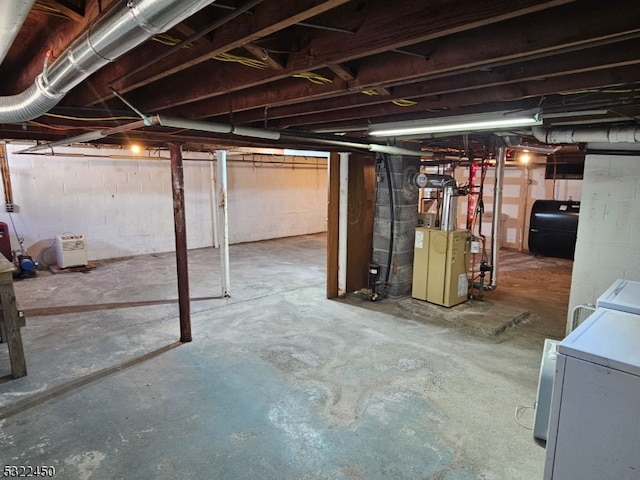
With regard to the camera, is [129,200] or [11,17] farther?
[129,200]

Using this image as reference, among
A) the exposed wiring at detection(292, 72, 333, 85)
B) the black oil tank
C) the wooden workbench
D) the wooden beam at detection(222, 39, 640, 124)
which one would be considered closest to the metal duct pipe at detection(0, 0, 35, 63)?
the exposed wiring at detection(292, 72, 333, 85)

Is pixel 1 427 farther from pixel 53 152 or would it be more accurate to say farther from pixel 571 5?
pixel 53 152

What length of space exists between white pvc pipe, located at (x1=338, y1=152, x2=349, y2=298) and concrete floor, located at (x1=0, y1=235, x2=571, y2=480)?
336 millimetres

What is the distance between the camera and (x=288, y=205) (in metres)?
9.77

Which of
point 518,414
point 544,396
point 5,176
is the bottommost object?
point 518,414

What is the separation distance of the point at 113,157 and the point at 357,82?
21.0 ft

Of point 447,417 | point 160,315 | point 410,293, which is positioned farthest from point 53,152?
point 447,417

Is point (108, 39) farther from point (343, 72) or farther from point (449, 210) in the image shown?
point (449, 210)

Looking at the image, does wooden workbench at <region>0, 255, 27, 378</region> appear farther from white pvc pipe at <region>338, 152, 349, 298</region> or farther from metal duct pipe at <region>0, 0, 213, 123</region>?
white pvc pipe at <region>338, 152, 349, 298</region>

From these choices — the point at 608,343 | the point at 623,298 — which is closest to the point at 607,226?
the point at 623,298

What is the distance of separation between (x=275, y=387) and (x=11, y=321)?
83.7 inches

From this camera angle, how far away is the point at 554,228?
745cm

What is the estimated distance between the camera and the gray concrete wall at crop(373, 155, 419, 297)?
4891mm

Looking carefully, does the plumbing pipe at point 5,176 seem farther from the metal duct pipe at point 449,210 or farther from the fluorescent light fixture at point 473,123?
the metal duct pipe at point 449,210
